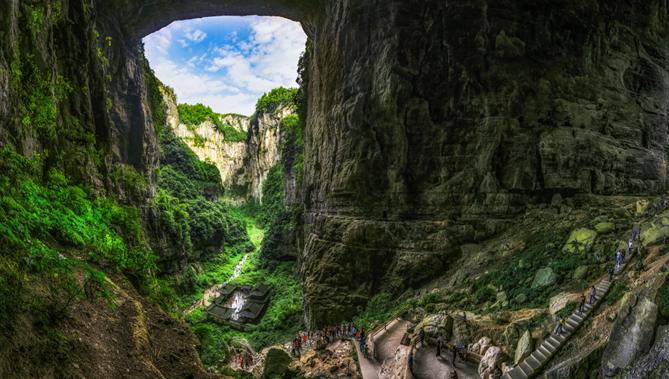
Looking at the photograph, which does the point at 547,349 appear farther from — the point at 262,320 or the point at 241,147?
the point at 241,147

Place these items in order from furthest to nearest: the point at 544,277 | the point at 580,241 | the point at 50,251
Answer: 1. the point at 580,241
2. the point at 544,277
3. the point at 50,251

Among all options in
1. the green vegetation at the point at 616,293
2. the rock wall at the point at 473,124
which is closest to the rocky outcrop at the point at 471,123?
the rock wall at the point at 473,124

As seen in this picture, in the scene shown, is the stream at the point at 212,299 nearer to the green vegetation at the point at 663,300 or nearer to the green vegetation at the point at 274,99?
the green vegetation at the point at 663,300

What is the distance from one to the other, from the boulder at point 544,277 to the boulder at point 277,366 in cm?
935

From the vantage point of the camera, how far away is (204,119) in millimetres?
73000

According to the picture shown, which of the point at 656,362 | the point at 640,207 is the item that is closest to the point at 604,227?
the point at 640,207

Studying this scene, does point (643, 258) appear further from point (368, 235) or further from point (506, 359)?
point (368, 235)

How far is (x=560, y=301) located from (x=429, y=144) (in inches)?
398

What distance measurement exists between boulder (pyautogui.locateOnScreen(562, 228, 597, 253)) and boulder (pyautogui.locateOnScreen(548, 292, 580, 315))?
317 cm

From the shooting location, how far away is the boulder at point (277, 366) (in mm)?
11094

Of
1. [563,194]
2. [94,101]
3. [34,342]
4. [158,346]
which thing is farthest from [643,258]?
[94,101]

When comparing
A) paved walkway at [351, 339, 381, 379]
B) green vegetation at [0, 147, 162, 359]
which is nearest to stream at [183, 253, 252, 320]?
paved walkway at [351, 339, 381, 379]

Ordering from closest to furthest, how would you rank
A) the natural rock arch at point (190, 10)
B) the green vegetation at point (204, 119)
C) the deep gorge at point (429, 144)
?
the deep gorge at point (429, 144) → the natural rock arch at point (190, 10) → the green vegetation at point (204, 119)

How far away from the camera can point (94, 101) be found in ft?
38.8
